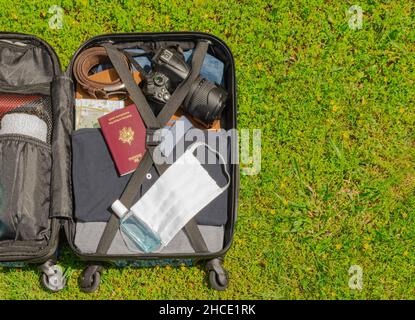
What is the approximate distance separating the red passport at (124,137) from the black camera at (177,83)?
22 cm

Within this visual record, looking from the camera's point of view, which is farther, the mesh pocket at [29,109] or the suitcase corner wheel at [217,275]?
the suitcase corner wheel at [217,275]

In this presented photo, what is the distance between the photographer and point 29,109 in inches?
126

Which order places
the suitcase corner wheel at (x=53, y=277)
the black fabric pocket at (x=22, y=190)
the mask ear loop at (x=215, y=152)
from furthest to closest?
1. the suitcase corner wheel at (x=53, y=277)
2. the mask ear loop at (x=215, y=152)
3. the black fabric pocket at (x=22, y=190)

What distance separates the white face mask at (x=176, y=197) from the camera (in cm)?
314

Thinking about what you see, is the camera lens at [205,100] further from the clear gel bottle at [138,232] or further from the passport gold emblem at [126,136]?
the clear gel bottle at [138,232]

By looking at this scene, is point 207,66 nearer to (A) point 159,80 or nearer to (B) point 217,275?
(A) point 159,80

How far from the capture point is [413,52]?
13.4 ft

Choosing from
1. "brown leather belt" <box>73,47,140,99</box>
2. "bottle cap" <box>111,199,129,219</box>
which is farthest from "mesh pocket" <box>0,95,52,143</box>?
"bottle cap" <box>111,199,129,219</box>

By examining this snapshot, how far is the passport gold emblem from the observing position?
3.16 m

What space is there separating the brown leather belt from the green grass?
0.69 m

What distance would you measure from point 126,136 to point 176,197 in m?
0.55

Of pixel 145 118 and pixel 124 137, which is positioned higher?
pixel 145 118

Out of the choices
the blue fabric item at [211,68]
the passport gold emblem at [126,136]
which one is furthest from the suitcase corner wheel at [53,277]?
the blue fabric item at [211,68]

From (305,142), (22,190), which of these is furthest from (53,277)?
(305,142)
